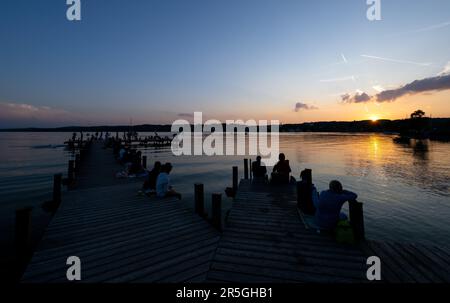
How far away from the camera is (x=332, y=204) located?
6.50 metres

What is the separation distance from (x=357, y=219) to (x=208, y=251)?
4.45 m

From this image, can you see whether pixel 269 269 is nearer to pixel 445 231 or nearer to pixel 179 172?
pixel 445 231

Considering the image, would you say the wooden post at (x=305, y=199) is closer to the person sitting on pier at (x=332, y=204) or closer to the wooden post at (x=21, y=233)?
the person sitting on pier at (x=332, y=204)

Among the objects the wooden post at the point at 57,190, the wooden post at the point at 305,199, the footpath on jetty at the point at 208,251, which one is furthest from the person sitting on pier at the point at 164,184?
the wooden post at the point at 305,199

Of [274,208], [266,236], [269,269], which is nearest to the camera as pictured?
[269,269]

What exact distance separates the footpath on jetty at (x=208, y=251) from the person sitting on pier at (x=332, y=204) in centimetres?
42

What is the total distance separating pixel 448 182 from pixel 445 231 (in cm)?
1513

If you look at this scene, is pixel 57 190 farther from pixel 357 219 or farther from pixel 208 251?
pixel 357 219

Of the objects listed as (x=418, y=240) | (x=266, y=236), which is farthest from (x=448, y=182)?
(x=266, y=236)

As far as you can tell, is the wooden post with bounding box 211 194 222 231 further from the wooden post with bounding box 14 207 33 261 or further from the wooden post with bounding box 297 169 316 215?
the wooden post with bounding box 14 207 33 261

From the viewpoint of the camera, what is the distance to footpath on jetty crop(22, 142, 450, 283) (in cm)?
487

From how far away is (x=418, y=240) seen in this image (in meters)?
11.0

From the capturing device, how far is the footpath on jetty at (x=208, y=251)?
16.0ft
